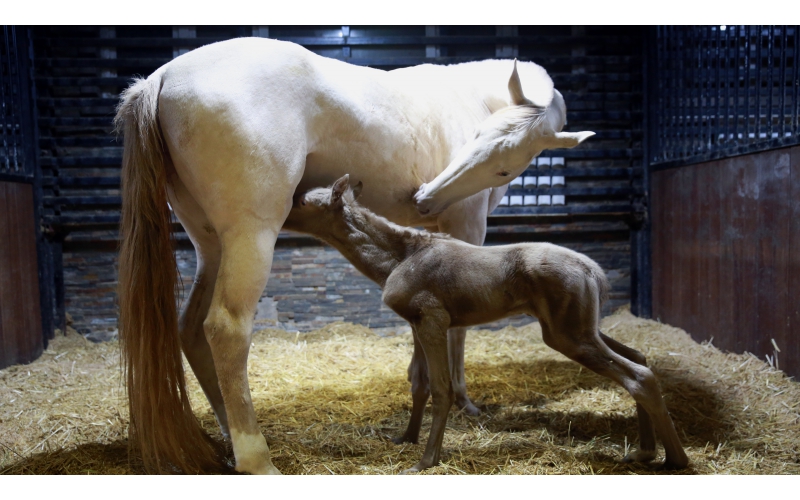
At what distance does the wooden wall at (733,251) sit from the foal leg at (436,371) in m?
2.65

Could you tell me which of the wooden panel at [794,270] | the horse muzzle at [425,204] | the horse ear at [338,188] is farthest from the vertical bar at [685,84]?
the horse ear at [338,188]

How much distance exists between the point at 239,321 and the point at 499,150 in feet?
5.62

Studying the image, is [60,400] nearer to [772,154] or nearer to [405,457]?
[405,457]

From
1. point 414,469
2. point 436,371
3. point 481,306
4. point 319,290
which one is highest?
point 481,306

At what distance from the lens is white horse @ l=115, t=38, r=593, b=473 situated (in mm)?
2322

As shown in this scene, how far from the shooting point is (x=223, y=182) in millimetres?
2307

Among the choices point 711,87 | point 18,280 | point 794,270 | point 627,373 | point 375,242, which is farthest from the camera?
point 711,87

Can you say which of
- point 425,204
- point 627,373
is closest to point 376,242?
point 425,204

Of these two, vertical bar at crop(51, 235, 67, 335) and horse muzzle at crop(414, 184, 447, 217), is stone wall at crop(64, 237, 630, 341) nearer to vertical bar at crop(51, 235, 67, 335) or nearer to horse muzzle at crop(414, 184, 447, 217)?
vertical bar at crop(51, 235, 67, 335)

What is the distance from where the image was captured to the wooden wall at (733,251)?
370 centimetres

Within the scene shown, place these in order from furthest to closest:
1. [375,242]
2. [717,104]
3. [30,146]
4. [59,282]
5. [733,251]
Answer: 1. [59,282]
2. [30,146]
3. [717,104]
4. [733,251]
5. [375,242]

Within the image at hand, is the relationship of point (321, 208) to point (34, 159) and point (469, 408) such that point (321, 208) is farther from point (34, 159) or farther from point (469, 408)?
point (34, 159)

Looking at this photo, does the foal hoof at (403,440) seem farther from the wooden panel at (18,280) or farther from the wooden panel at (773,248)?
the wooden panel at (18,280)

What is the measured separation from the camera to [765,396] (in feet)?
11.4
